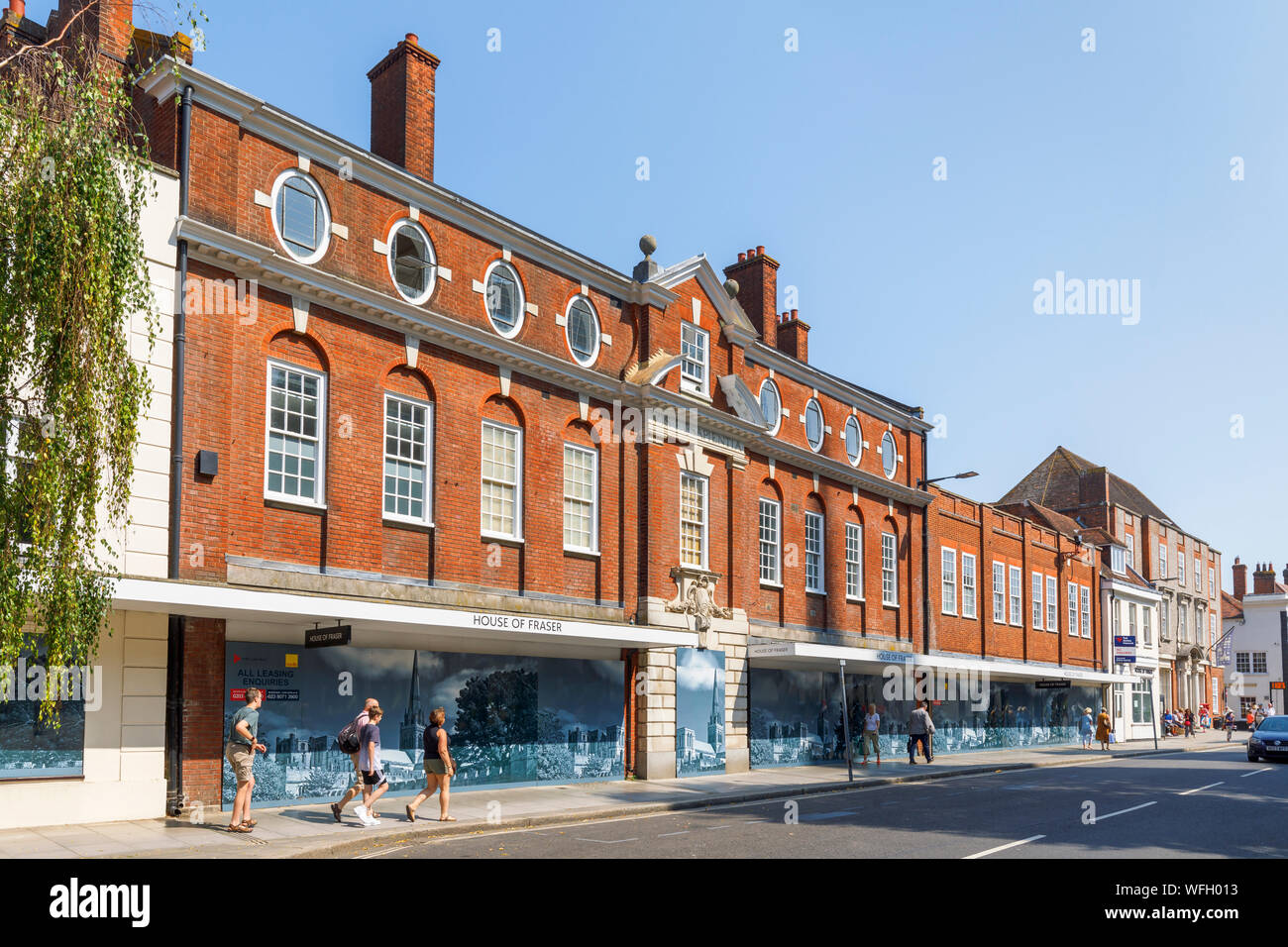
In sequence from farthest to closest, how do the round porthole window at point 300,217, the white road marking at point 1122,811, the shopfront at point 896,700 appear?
the shopfront at point 896,700, the round porthole window at point 300,217, the white road marking at point 1122,811

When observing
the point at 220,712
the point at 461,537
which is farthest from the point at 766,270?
the point at 220,712

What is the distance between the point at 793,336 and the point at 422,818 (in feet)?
64.8

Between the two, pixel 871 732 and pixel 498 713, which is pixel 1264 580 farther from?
pixel 498 713

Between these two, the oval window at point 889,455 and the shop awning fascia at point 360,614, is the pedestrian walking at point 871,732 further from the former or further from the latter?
the shop awning fascia at point 360,614

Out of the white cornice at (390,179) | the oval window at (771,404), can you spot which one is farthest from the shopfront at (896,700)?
the white cornice at (390,179)

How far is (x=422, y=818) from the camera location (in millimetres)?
15906

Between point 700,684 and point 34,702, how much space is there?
13.9 m

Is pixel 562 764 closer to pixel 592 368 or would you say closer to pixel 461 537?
pixel 461 537

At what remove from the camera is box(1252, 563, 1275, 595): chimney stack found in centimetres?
8700

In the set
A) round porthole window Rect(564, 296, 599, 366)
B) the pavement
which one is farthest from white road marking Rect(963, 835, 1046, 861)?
round porthole window Rect(564, 296, 599, 366)

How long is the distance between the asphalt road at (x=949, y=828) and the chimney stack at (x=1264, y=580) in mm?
72567

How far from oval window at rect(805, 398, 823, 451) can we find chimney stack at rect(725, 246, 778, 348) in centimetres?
194

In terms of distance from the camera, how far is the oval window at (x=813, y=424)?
3023cm

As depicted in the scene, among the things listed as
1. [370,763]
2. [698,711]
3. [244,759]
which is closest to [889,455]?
[698,711]
